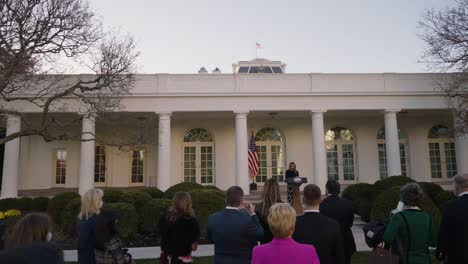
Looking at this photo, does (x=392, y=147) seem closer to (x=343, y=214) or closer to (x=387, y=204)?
(x=387, y=204)

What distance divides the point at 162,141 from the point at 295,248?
16.8 m

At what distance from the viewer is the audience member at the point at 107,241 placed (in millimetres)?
5195

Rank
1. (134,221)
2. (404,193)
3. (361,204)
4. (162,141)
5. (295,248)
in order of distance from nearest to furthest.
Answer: (295,248)
(404,193)
(134,221)
(361,204)
(162,141)

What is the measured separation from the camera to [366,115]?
75.4 ft

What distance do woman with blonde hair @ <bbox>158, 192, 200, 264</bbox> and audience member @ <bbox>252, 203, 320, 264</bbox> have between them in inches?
83.1

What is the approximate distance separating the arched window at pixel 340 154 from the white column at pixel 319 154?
3.38 metres

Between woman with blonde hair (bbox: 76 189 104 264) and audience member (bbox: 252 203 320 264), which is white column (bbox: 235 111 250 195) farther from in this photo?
audience member (bbox: 252 203 320 264)

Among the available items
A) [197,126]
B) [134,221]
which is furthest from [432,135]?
[134,221]

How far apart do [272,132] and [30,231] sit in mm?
21028

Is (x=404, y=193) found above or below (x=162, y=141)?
below

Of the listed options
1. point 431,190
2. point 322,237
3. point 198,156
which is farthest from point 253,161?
point 322,237

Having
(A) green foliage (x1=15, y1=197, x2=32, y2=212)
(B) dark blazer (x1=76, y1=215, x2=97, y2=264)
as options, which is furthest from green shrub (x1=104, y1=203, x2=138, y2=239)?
(B) dark blazer (x1=76, y1=215, x2=97, y2=264)

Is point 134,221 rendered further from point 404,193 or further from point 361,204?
point 404,193

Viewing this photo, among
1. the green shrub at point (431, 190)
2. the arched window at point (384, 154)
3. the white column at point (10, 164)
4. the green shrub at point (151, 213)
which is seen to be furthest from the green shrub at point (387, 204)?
the white column at point (10, 164)
